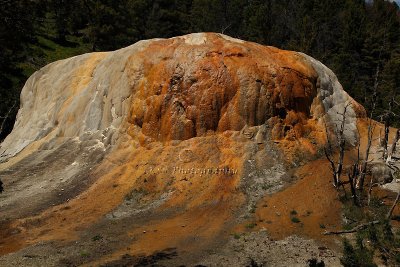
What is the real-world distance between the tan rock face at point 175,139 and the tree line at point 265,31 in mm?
10381

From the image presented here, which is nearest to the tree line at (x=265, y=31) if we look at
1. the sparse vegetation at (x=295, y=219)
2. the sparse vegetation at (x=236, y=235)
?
the sparse vegetation at (x=295, y=219)

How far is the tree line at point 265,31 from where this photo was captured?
45125 millimetres

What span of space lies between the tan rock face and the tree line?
10381 mm

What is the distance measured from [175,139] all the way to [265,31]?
2898 centimetres

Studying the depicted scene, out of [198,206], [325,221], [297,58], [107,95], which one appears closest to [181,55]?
[107,95]

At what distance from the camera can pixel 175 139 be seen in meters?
25.9

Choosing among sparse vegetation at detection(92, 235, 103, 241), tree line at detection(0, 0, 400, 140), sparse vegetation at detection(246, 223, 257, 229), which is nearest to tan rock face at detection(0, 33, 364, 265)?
sparse vegetation at detection(246, 223, 257, 229)

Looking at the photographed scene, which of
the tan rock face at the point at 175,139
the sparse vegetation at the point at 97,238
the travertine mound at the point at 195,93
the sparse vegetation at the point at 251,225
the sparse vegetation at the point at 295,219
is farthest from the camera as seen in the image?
the travertine mound at the point at 195,93

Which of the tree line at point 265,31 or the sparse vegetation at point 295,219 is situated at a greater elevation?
the tree line at point 265,31

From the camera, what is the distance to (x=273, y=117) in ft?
86.3

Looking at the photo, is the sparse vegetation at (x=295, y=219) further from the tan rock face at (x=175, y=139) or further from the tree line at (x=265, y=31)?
the tree line at (x=265, y=31)

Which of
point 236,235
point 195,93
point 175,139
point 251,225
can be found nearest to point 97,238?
point 236,235

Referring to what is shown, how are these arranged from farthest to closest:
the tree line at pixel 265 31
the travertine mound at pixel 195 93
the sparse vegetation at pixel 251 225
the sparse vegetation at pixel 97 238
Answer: the tree line at pixel 265 31
the travertine mound at pixel 195 93
the sparse vegetation at pixel 251 225
the sparse vegetation at pixel 97 238

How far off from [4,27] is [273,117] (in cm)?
1737
